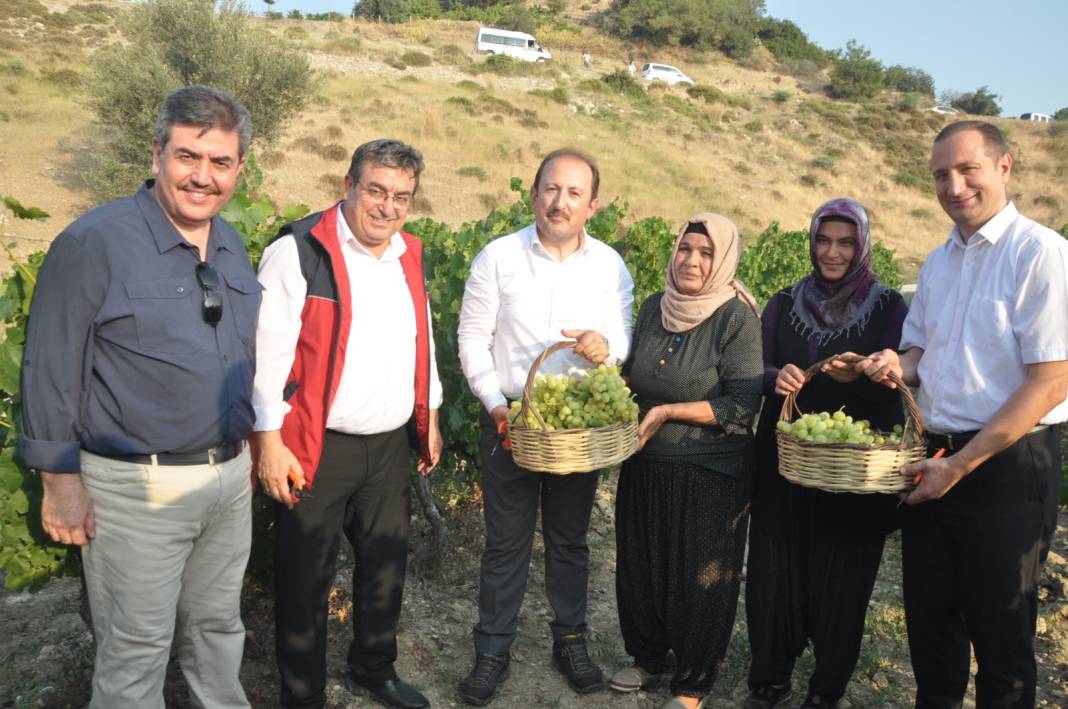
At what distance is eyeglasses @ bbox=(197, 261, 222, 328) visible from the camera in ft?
8.29

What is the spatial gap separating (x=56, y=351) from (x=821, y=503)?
110 inches

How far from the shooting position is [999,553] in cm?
284

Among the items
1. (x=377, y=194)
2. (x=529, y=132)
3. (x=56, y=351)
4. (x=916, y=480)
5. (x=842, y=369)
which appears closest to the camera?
(x=56, y=351)

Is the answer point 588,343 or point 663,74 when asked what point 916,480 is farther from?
point 663,74

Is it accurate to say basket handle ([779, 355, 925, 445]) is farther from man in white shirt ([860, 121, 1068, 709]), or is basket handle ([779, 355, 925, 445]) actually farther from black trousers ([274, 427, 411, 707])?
black trousers ([274, 427, 411, 707])

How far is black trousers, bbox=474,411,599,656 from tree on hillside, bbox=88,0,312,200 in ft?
49.7

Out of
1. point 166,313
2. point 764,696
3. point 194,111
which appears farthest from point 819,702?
point 194,111

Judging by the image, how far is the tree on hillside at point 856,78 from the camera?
158ft

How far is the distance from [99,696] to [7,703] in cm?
106

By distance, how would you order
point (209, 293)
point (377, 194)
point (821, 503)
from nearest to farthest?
point (209, 293), point (377, 194), point (821, 503)

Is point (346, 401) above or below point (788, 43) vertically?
below

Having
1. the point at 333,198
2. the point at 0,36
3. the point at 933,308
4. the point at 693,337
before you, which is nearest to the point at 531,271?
the point at 693,337

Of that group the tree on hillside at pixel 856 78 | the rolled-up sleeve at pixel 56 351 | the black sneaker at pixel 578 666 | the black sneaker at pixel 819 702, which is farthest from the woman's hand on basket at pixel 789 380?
the tree on hillside at pixel 856 78

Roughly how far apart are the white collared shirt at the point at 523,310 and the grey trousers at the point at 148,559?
1.10 meters
